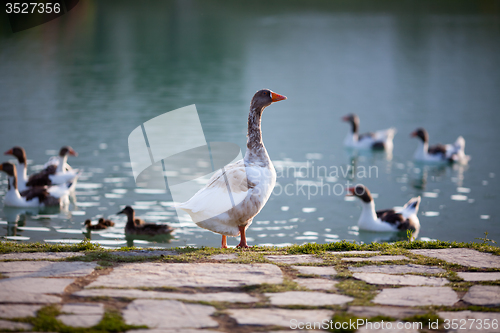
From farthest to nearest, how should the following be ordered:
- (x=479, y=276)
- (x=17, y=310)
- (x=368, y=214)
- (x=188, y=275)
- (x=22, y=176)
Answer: (x=22, y=176) → (x=368, y=214) → (x=479, y=276) → (x=188, y=275) → (x=17, y=310)

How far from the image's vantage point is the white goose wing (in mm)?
7262

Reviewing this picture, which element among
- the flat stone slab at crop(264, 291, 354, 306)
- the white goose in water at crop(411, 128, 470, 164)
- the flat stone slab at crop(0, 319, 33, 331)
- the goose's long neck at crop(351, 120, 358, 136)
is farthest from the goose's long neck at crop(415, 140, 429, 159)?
the flat stone slab at crop(0, 319, 33, 331)

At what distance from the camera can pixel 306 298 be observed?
4.61 meters

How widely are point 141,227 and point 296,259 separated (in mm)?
6577

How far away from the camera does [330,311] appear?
4.37 meters

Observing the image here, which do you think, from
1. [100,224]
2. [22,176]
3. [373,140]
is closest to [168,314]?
[100,224]

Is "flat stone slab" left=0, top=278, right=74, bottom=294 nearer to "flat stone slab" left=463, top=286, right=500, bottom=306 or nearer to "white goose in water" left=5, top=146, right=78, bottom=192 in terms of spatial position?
"flat stone slab" left=463, top=286, right=500, bottom=306

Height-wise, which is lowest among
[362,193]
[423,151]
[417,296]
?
[417,296]

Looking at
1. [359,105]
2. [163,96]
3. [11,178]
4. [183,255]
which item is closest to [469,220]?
[183,255]

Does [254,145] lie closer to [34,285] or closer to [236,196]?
[236,196]

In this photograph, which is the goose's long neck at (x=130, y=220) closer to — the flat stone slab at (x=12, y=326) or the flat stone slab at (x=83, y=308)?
the flat stone slab at (x=83, y=308)

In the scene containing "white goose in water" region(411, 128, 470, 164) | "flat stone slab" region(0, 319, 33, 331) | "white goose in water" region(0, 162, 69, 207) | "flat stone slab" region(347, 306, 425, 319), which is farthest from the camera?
"white goose in water" region(411, 128, 470, 164)

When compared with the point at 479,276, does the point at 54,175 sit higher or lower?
higher

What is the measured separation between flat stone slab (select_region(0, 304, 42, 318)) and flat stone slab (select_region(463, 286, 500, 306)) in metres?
3.62
